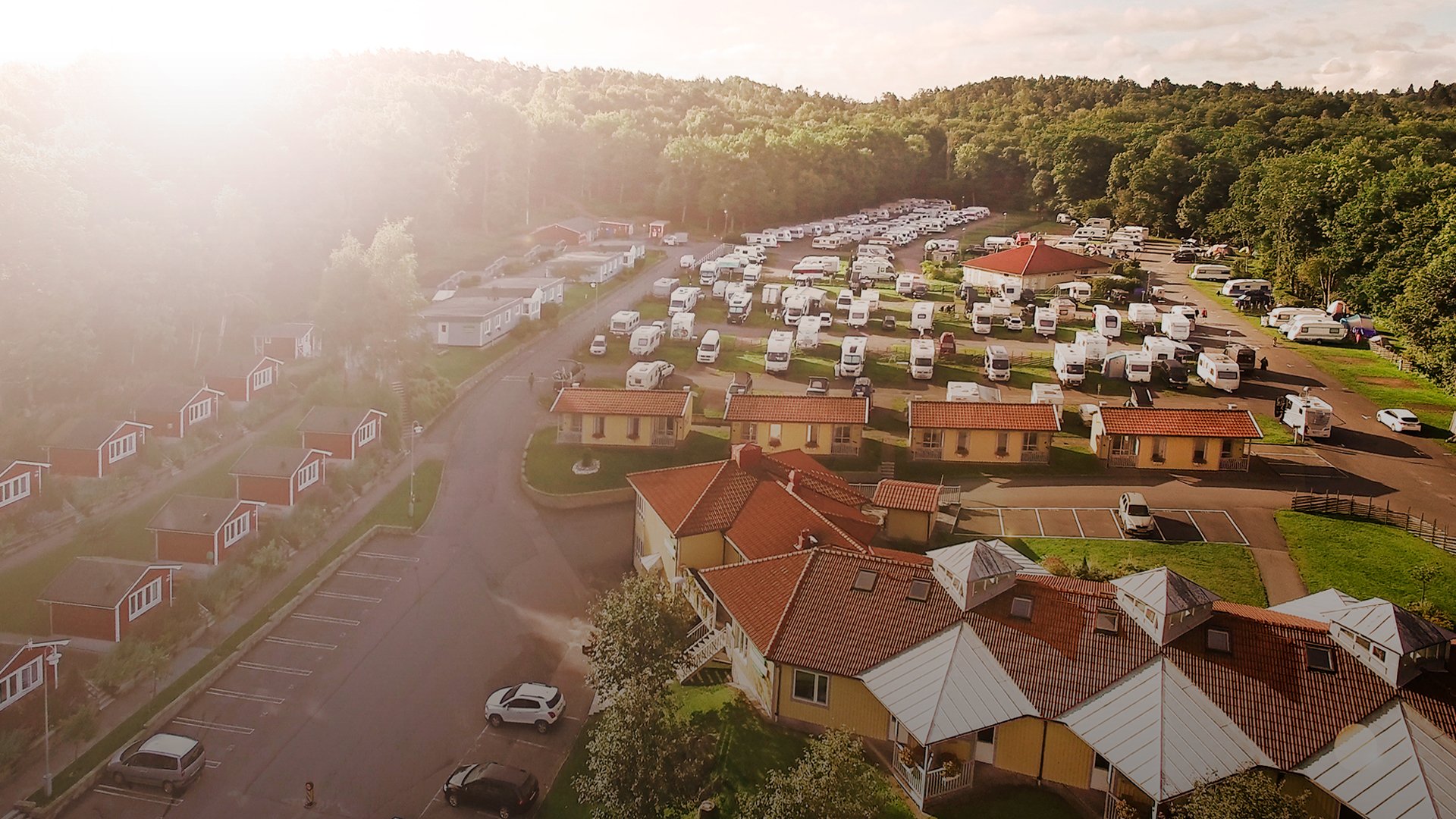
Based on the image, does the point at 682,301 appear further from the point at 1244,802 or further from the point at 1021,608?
the point at 1244,802

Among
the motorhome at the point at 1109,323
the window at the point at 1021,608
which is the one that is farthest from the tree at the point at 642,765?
the motorhome at the point at 1109,323

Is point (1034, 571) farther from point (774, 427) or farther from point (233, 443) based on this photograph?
point (233, 443)

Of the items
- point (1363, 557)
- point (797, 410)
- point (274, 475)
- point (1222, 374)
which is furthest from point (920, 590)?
point (1222, 374)

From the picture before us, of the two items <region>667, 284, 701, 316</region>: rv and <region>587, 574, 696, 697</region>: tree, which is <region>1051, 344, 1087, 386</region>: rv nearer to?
<region>667, 284, 701, 316</region>: rv

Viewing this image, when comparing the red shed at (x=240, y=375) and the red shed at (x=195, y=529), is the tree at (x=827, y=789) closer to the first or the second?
the red shed at (x=195, y=529)

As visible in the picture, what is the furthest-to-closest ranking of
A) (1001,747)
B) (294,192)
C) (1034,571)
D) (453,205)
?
(453,205) → (294,192) → (1034,571) → (1001,747)

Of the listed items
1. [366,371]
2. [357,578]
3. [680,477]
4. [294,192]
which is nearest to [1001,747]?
[680,477]
